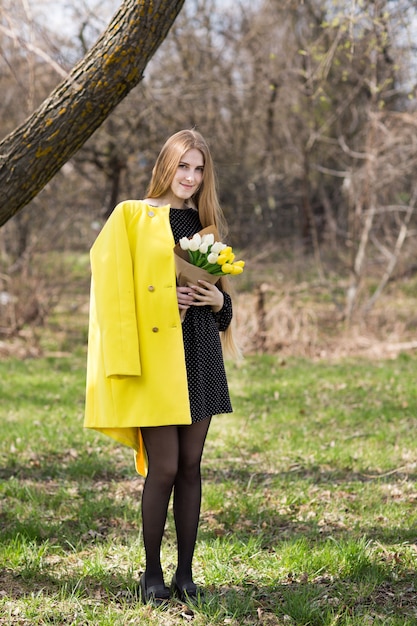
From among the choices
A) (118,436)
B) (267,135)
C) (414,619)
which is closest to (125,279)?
(118,436)

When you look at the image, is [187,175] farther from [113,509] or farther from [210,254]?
[113,509]

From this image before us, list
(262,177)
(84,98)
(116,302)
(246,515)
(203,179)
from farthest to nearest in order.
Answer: (262,177) < (246,515) < (84,98) < (203,179) < (116,302)

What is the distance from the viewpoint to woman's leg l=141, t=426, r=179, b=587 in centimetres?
310

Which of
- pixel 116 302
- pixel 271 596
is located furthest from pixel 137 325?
pixel 271 596

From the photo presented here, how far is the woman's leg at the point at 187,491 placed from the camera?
3.19 metres

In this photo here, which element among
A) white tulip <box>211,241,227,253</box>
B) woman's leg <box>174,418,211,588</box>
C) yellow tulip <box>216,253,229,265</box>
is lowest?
woman's leg <box>174,418,211,588</box>

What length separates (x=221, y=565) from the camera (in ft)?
11.8

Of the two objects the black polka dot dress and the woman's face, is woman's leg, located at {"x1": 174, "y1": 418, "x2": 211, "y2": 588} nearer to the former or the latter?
the black polka dot dress

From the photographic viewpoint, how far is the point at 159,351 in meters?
3.05

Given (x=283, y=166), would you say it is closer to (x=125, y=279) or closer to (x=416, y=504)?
(x=416, y=504)

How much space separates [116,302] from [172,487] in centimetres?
84

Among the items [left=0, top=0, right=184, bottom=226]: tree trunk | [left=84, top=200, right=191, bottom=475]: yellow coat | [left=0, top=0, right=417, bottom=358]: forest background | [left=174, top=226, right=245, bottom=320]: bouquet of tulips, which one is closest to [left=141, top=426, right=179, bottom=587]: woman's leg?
[left=84, top=200, right=191, bottom=475]: yellow coat

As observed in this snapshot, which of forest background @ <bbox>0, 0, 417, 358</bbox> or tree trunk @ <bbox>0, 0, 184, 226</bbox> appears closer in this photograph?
tree trunk @ <bbox>0, 0, 184, 226</bbox>

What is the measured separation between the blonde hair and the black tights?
757mm
